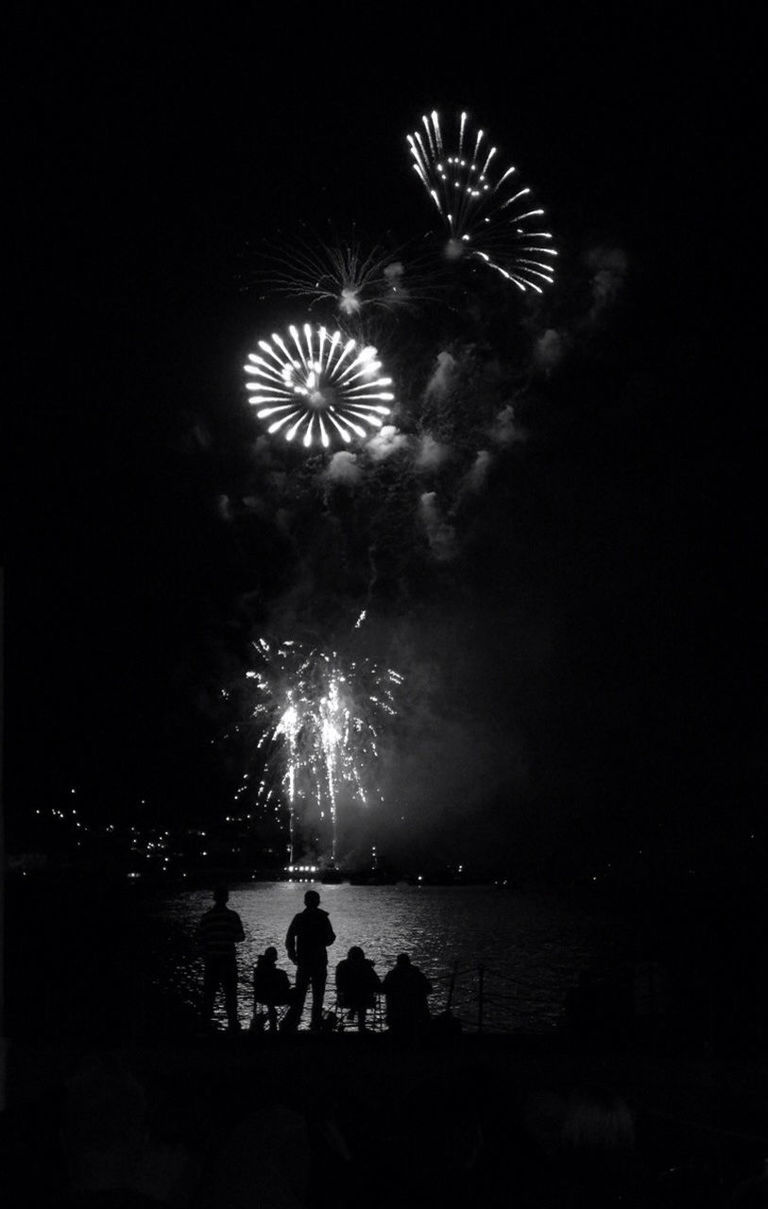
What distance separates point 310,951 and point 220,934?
1033 millimetres

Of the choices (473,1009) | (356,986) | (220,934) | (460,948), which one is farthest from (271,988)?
(460,948)

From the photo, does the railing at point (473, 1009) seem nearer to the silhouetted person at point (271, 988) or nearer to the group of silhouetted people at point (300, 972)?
the silhouetted person at point (271, 988)

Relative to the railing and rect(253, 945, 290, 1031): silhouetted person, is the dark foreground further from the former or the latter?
the railing

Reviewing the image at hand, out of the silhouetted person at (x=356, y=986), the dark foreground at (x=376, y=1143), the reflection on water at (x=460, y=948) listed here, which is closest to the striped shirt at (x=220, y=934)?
the silhouetted person at (x=356, y=986)

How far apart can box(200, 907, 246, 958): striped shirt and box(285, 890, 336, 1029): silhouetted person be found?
2.08 ft

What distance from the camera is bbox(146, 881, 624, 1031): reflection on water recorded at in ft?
125

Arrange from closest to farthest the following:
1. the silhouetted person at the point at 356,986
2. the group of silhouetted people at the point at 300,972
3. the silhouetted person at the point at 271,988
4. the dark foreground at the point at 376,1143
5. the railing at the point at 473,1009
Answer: the dark foreground at the point at 376,1143 < the group of silhouetted people at the point at 300,972 < the silhouetted person at the point at 271,988 < the silhouetted person at the point at 356,986 < the railing at the point at 473,1009

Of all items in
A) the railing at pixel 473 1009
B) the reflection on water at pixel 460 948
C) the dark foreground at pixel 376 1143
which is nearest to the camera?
Answer: the dark foreground at pixel 376 1143

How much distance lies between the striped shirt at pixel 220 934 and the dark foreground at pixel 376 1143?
4.19 metres

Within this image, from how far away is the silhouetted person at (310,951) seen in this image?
1336cm

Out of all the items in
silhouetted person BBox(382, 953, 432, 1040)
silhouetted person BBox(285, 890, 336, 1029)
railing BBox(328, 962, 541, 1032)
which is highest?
silhouetted person BBox(285, 890, 336, 1029)

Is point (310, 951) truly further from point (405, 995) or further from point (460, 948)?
point (460, 948)

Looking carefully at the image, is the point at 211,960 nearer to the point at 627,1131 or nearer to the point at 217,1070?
the point at 217,1070

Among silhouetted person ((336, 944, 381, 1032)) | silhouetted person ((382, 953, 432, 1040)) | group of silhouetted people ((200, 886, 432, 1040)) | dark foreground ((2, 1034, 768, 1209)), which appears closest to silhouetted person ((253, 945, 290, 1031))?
group of silhouetted people ((200, 886, 432, 1040))
